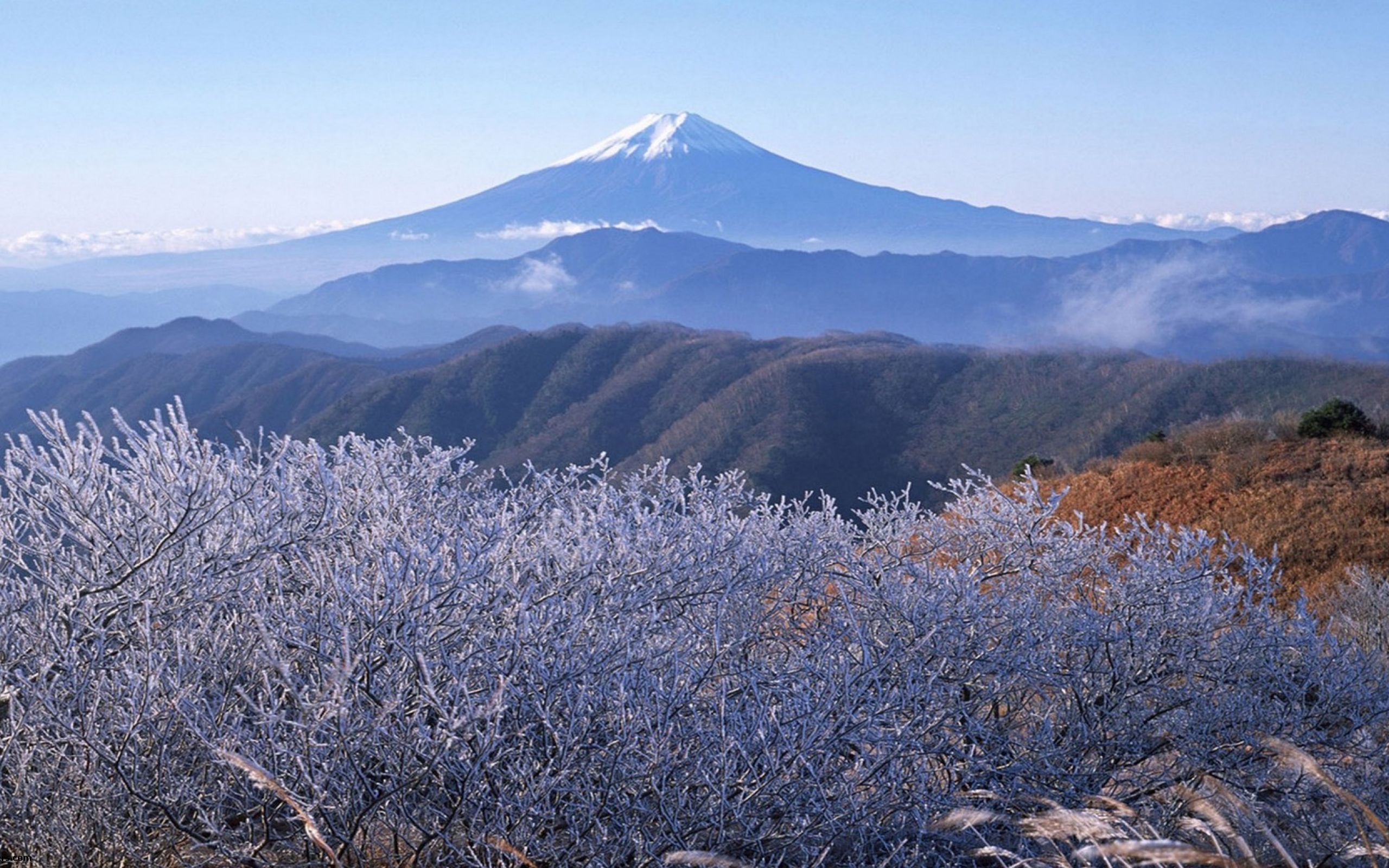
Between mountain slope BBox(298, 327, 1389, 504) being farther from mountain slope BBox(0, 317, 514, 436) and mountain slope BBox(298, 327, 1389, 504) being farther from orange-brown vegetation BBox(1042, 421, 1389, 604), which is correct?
orange-brown vegetation BBox(1042, 421, 1389, 604)

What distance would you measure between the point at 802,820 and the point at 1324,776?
2.49 m

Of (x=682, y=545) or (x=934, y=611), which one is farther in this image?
(x=682, y=545)

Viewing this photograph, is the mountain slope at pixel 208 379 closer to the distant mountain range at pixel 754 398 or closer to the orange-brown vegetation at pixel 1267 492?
the distant mountain range at pixel 754 398

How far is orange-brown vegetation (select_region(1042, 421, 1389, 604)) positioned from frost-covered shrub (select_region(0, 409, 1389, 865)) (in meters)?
10.9

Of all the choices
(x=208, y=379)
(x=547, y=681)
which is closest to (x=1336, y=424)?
(x=547, y=681)

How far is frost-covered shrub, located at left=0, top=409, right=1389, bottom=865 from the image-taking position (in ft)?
14.4

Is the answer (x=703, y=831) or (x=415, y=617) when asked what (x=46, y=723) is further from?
(x=703, y=831)

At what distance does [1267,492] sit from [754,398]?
63.9 m

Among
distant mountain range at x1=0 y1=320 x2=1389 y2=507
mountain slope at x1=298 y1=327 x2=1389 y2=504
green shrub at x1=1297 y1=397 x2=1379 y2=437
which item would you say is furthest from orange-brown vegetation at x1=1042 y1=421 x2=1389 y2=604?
mountain slope at x1=298 y1=327 x2=1389 y2=504

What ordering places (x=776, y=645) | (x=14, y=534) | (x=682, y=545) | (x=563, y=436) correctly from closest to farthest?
(x=14, y=534)
(x=682, y=545)
(x=776, y=645)
(x=563, y=436)

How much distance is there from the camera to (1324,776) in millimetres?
2393

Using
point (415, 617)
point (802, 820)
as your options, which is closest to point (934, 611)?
point (802, 820)

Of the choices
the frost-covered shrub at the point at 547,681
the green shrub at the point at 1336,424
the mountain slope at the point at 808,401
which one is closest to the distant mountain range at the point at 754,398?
the mountain slope at the point at 808,401

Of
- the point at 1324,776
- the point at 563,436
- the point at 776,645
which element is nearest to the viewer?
the point at 1324,776
